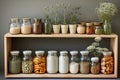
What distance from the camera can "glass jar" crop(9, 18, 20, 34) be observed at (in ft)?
6.83

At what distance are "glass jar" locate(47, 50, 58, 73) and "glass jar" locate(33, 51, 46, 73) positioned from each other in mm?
40

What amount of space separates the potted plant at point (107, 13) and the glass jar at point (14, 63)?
74 centimetres

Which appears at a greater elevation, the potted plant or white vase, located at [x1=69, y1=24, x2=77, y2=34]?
the potted plant

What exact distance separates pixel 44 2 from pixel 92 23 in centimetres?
45

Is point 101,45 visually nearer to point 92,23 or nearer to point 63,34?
point 92,23

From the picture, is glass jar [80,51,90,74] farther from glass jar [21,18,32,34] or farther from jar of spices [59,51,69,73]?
glass jar [21,18,32,34]

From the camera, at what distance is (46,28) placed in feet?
6.91

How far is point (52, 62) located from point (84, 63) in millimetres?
256

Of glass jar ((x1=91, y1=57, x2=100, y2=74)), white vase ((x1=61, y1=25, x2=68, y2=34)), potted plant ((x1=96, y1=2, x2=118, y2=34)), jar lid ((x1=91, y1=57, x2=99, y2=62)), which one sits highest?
potted plant ((x1=96, y1=2, x2=118, y2=34))

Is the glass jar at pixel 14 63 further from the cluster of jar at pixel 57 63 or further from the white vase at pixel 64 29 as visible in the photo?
the white vase at pixel 64 29

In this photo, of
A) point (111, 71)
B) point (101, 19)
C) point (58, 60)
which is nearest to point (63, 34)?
point (58, 60)

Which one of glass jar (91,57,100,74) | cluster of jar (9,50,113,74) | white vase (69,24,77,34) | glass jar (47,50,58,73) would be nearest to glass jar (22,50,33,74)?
cluster of jar (9,50,113,74)

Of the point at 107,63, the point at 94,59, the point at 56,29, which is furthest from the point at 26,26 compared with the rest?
the point at 107,63

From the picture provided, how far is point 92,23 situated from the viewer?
213 cm
